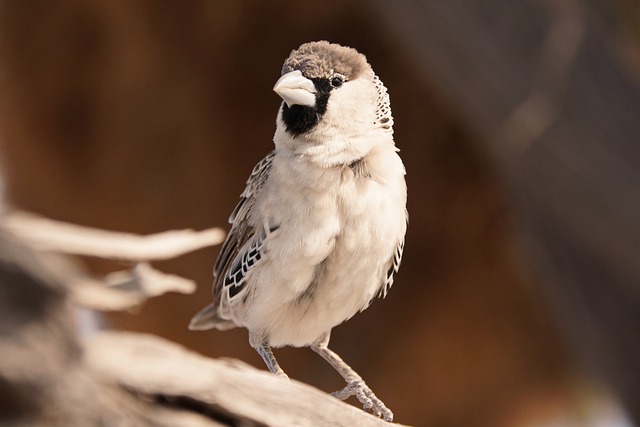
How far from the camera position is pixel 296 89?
213cm

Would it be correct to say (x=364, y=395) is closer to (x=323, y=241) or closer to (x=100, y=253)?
(x=323, y=241)

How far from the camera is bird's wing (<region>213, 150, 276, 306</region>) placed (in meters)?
2.62

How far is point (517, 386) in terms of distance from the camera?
20.0 feet

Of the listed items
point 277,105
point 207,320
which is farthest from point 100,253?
point 277,105

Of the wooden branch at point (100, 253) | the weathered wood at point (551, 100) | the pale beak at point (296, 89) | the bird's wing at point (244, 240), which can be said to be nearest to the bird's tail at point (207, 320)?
the bird's wing at point (244, 240)

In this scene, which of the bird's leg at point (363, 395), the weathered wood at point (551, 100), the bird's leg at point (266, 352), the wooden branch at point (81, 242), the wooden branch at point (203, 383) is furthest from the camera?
the weathered wood at point (551, 100)

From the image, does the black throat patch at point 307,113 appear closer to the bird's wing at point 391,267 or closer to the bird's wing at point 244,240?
the bird's wing at point 244,240

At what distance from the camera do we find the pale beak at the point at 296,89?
6.83 ft

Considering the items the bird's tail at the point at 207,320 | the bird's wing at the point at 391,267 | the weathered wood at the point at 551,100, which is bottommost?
the bird's wing at the point at 391,267

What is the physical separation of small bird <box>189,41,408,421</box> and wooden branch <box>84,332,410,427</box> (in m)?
0.45

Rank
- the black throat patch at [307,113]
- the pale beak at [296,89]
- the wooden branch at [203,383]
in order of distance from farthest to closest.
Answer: the black throat patch at [307,113], the pale beak at [296,89], the wooden branch at [203,383]

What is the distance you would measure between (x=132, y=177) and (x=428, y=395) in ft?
7.25

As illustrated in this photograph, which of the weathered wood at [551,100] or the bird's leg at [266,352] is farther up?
the weathered wood at [551,100]

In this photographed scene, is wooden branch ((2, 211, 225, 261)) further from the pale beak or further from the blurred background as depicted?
the blurred background
